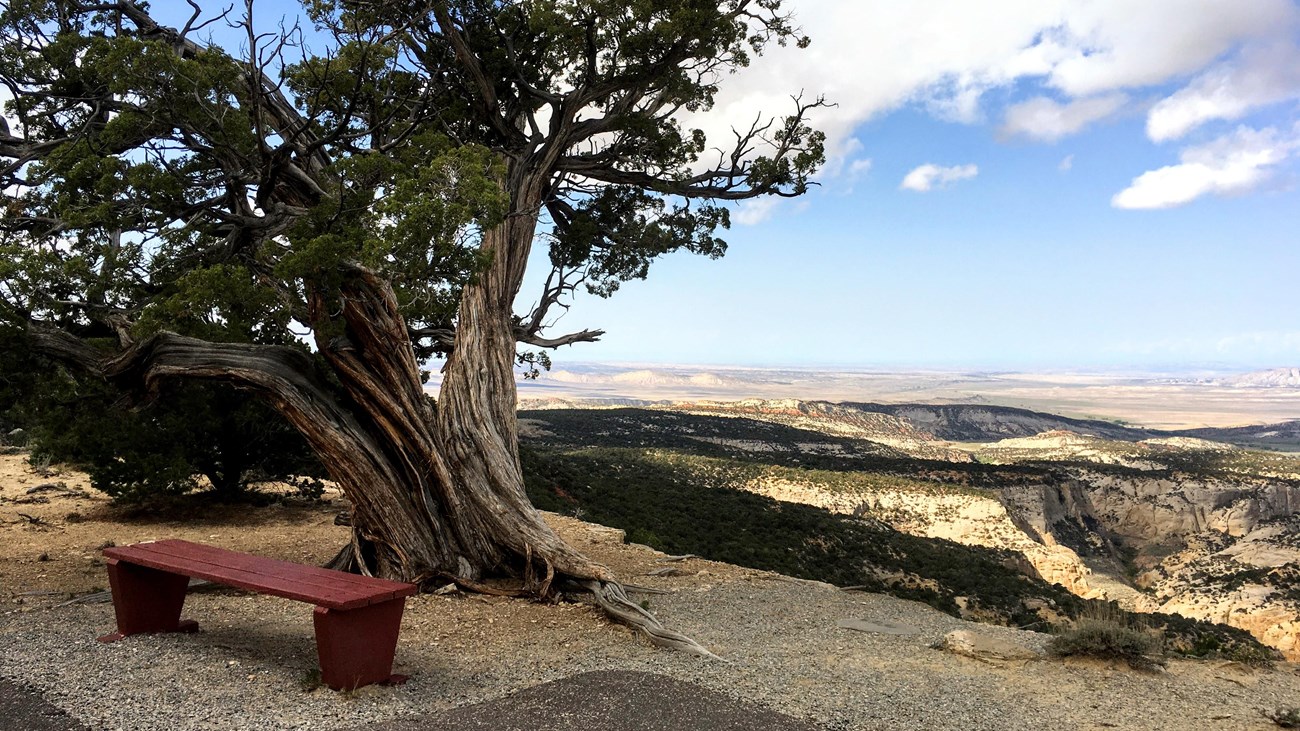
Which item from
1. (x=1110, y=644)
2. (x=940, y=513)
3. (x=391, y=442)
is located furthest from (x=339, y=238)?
(x=940, y=513)

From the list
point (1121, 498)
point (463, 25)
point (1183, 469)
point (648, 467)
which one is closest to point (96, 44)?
point (463, 25)

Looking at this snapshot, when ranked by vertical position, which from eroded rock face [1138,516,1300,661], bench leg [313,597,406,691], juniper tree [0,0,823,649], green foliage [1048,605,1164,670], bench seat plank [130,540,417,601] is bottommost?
eroded rock face [1138,516,1300,661]

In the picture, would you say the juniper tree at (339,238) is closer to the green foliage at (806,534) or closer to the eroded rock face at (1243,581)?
the green foliage at (806,534)

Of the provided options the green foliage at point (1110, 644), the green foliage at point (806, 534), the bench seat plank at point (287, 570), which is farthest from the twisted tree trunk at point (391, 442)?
the green foliage at point (806, 534)

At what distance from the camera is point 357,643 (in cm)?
499

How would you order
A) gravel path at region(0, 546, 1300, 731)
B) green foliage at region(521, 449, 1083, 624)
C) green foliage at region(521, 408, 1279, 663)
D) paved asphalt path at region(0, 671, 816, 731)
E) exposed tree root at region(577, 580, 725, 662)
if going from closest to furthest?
paved asphalt path at region(0, 671, 816, 731)
gravel path at region(0, 546, 1300, 731)
exposed tree root at region(577, 580, 725, 662)
green foliage at region(521, 408, 1279, 663)
green foliage at region(521, 449, 1083, 624)

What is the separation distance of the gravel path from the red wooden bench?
165mm

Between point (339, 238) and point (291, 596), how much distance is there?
354 centimetres

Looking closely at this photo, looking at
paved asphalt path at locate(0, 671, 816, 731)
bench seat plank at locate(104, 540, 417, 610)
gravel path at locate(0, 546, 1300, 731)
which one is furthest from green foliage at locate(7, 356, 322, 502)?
paved asphalt path at locate(0, 671, 816, 731)

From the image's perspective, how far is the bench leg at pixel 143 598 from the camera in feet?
19.4

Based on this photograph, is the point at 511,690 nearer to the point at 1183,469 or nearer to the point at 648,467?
the point at 648,467

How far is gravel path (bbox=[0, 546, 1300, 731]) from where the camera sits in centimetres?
476

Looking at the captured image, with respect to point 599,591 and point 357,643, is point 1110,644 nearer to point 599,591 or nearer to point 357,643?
point 599,591

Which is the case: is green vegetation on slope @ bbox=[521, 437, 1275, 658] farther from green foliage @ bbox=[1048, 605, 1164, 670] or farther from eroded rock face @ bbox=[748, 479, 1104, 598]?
green foliage @ bbox=[1048, 605, 1164, 670]
